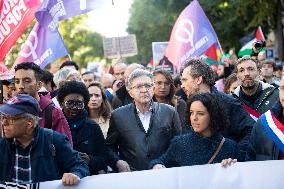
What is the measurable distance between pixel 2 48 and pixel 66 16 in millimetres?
1047

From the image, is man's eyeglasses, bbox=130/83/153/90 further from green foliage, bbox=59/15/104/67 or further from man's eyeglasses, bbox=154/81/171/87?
green foliage, bbox=59/15/104/67

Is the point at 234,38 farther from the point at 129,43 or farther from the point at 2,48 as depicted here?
the point at 2,48

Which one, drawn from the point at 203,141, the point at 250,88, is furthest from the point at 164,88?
the point at 203,141

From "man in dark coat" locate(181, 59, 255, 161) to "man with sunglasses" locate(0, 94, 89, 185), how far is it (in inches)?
59.9

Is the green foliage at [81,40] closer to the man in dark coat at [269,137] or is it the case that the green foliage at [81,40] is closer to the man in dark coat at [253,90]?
the man in dark coat at [253,90]

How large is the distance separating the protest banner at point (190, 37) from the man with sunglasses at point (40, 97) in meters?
4.78

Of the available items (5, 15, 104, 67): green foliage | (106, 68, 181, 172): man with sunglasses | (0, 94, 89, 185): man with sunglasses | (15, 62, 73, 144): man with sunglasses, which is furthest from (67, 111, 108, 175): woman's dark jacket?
(5, 15, 104, 67): green foliage

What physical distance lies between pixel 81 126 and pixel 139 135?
559 millimetres

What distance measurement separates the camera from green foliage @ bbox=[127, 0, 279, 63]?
73.2 ft

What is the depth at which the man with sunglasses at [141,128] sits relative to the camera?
5.89 m

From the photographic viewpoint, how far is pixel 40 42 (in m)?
7.79

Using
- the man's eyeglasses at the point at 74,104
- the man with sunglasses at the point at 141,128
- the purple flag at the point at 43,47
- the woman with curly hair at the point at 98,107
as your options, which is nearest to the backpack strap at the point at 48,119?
the man's eyeglasses at the point at 74,104

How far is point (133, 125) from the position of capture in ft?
19.7

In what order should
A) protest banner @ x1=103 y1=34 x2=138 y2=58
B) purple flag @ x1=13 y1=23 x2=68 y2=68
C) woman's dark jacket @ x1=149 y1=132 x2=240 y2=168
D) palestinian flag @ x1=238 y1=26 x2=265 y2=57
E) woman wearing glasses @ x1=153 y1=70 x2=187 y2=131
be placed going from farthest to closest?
palestinian flag @ x1=238 y1=26 x2=265 y2=57 < protest banner @ x1=103 y1=34 x2=138 y2=58 < purple flag @ x1=13 y1=23 x2=68 y2=68 < woman wearing glasses @ x1=153 y1=70 x2=187 y2=131 < woman's dark jacket @ x1=149 y1=132 x2=240 y2=168
